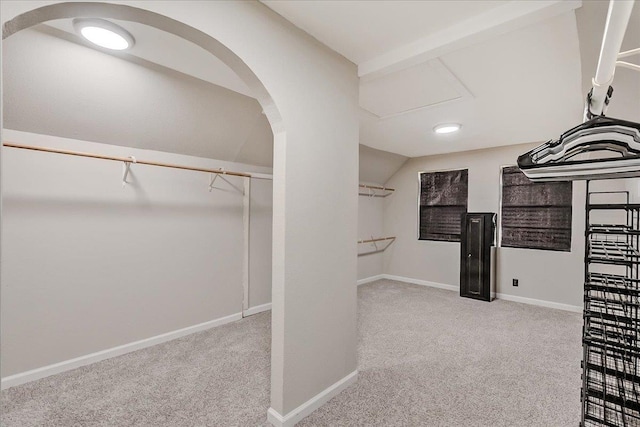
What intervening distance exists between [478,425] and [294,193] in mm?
1760

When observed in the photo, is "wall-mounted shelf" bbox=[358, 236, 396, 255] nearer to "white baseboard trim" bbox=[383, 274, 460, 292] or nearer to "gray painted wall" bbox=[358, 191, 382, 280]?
"gray painted wall" bbox=[358, 191, 382, 280]

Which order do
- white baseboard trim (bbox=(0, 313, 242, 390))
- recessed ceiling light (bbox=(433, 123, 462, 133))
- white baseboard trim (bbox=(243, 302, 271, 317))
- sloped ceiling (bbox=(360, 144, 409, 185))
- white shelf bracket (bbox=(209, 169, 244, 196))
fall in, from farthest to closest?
sloped ceiling (bbox=(360, 144, 409, 185)) → white baseboard trim (bbox=(243, 302, 271, 317)) → recessed ceiling light (bbox=(433, 123, 462, 133)) → white shelf bracket (bbox=(209, 169, 244, 196)) → white baseboard trim (bbox=(0, 313, 242, 390))

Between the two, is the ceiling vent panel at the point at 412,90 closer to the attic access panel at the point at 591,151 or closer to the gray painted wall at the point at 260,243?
the attic access panel at the point at 591,151

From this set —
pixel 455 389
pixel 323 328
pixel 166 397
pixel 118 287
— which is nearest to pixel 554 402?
pixel 455 389

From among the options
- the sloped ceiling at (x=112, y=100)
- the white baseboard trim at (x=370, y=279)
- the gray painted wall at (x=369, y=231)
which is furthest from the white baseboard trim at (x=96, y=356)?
the gray painted wall at (x=369, y=231)

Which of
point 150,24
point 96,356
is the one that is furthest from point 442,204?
point 96,356

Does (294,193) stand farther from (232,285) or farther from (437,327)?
(437,327)

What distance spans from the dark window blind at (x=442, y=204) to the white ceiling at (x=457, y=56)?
5.41 feet

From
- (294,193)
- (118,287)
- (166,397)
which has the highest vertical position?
(294,193)

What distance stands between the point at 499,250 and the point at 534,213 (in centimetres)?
70

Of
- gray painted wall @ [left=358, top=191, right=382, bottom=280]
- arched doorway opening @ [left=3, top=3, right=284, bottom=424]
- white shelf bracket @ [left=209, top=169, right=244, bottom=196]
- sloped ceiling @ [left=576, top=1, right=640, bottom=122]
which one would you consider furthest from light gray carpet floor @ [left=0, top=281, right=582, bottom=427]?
gray painted wall @ [left=358, top=191, right=382, bottom=280]

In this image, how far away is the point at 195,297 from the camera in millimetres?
3111

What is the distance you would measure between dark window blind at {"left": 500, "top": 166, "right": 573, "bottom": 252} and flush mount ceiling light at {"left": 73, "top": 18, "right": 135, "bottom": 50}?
15.3 ft

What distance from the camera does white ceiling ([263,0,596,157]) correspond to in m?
1.57
